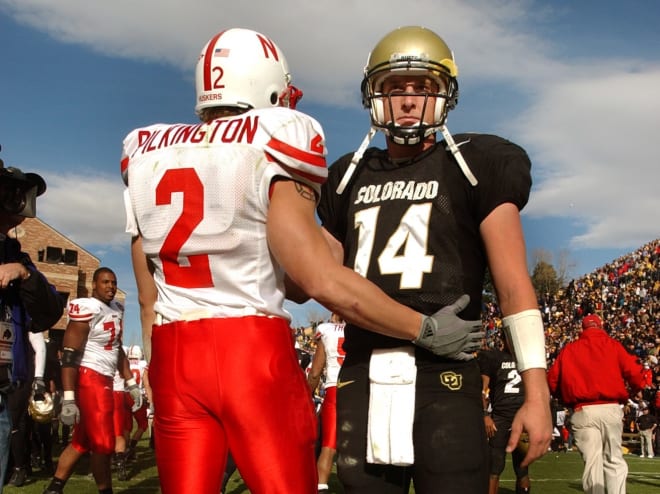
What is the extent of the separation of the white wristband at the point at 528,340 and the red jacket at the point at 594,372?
6.16 m

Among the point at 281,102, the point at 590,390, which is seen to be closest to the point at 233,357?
the point at 281,102

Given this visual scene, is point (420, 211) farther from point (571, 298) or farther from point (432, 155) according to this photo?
point (571, 298)

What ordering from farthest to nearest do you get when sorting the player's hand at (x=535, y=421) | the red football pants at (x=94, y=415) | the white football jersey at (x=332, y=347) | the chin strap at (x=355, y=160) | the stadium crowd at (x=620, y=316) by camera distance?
1. the stadium crowd at (x=620, y=316)
2. the white football jersey at (x=332, y=347)
3. the red football pants at (x=94, y=415)
4. the chin strap at (x=355, y=160)
5. the player's hand at (x=535, y=421)

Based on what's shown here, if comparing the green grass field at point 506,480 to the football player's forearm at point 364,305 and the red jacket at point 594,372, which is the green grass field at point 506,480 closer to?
the red jacket at point 594,372

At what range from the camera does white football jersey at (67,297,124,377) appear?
846cm

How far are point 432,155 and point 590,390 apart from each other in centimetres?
614

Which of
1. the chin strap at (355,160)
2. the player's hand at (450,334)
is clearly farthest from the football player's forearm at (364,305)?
the chin strap at (355,160)

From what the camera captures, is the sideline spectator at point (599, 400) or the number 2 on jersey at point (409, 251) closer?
the number 2 on jersey at point (409, 251)

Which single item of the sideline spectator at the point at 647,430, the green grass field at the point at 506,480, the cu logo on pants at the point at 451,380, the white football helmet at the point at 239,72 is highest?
the white football helmet at the point at 239,72

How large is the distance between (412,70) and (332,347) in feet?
22.4

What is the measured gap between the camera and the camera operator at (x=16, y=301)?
3576 mm

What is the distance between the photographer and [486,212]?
270cm

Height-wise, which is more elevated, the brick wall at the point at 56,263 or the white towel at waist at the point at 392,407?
the brick wall at the point at 56,263

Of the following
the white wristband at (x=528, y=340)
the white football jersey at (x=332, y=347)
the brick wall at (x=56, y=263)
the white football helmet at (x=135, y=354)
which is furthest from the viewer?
the brick wall at (x=56, y=263)
